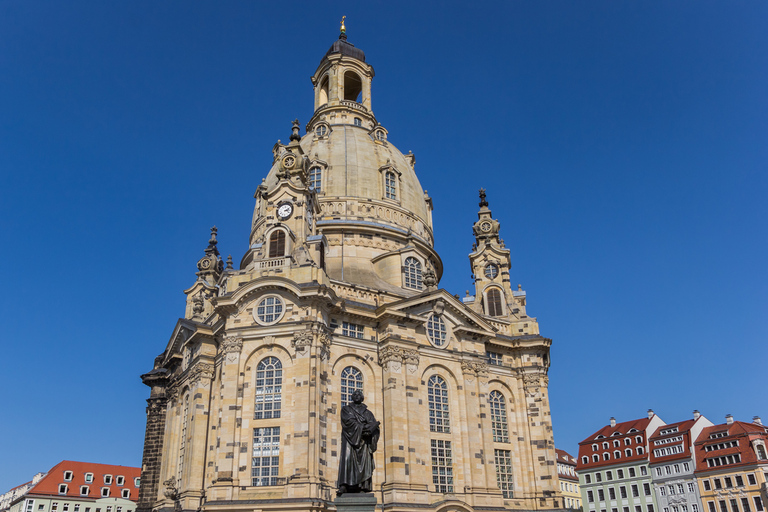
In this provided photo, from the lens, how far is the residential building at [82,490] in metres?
77.2

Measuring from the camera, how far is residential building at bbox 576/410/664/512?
73375 mm

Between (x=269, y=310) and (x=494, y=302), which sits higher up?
(x=494, y=302)

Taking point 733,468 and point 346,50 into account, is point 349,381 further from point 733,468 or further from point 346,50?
point 733,468

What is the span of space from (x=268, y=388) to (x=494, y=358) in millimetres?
18472

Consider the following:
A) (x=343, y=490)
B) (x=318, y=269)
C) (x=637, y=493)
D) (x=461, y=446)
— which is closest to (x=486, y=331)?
(x=461, y=446)

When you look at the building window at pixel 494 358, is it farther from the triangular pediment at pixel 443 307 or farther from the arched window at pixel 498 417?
the arched window at pixel 498 417

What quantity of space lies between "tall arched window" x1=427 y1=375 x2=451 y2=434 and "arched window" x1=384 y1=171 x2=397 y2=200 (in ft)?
60.6

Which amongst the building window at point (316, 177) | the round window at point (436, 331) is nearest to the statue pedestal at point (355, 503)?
the round window at point (436, 331)

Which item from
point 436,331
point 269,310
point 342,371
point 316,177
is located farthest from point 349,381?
point 316,177

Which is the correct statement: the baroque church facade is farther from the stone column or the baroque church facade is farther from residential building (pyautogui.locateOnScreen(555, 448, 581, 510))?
residential building (pyautogui.locateOnScreen(555, 448, 581, 510))

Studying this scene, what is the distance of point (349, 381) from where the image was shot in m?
40.9

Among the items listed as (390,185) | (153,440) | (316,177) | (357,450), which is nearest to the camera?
(357,450)

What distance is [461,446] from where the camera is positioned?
139 ft

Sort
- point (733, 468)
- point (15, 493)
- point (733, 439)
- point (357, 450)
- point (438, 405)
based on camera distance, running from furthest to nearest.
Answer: point (15, 493), point (733, 439), point (733, 468), point (438, 405), point (357, 450)
